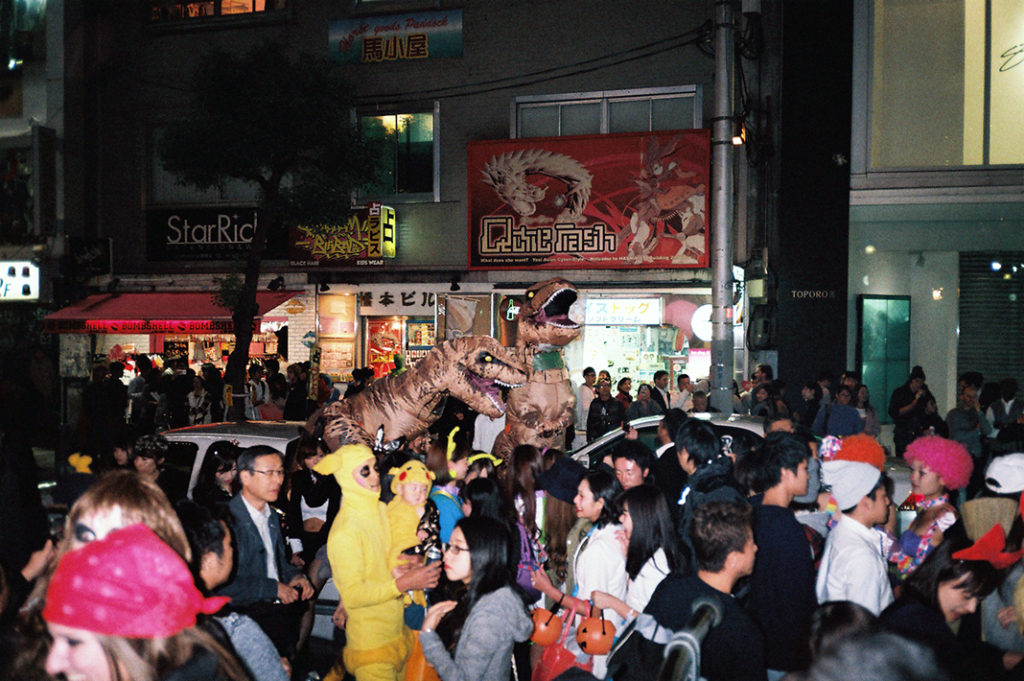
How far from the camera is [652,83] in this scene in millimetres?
15742

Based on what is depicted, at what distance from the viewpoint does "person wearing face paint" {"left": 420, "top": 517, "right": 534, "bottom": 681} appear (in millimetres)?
3453

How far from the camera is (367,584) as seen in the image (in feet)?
13.8

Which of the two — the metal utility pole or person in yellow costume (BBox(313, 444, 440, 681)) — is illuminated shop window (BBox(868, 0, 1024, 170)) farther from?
person in yellow costume (BBox(313, 444, 440, 681))

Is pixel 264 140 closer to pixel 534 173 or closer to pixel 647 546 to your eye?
pixel 534 173

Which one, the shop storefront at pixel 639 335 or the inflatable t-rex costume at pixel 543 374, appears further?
the shop storefront at pixel 639 335

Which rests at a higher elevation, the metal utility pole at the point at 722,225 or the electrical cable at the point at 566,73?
the electrical cable at the point at 566,73

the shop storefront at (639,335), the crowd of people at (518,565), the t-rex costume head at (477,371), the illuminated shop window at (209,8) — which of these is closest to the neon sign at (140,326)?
the shop storefront at (639,335)

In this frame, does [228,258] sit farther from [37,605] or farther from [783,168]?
[37,605]

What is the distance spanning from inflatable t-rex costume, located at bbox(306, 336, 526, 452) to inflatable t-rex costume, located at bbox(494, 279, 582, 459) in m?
0.14

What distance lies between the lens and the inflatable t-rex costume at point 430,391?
6.87 m

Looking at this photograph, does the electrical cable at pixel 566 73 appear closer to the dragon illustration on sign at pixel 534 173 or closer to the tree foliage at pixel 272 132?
the dragon illustration on sign at pixel 534 173

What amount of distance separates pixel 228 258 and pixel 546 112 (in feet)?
25.2

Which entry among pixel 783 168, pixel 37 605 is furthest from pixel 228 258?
pixel 37 605

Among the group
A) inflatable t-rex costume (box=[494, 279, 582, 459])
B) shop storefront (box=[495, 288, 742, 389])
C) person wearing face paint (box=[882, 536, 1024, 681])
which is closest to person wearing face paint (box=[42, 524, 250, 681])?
person wearing face paint (box=[882, 536, 1024, 681])
